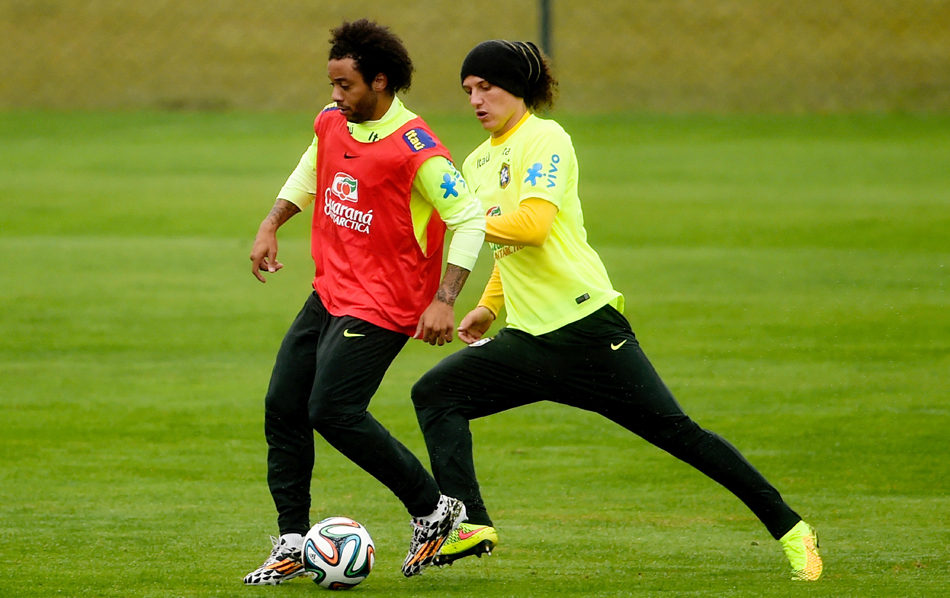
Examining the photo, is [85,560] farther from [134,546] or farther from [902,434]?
[902,434]

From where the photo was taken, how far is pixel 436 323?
17.3 feet

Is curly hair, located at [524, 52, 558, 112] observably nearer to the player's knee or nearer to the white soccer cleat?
the player's knee

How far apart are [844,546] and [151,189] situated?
1866cm

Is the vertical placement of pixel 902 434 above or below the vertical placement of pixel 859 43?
below

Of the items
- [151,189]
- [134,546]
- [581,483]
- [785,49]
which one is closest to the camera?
[134,546]

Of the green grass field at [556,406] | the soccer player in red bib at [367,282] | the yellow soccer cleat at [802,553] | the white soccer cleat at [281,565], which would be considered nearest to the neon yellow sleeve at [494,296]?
the soccer player in red bib at [367,282]

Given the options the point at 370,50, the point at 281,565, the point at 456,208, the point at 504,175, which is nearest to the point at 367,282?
the point at 456,208

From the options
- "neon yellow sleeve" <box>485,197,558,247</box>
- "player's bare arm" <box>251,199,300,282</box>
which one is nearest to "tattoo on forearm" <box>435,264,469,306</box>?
"neon yellow sleeve" <box>485,197,558,247</box>

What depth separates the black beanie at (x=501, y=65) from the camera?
18.2ft

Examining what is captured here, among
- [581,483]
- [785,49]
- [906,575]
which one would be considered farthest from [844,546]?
[785,49]

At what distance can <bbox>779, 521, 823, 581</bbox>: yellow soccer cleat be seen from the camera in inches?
217

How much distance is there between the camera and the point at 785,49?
3178 cm

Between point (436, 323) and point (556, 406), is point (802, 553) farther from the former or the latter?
point (556, 406)

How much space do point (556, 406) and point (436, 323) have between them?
4.78m
